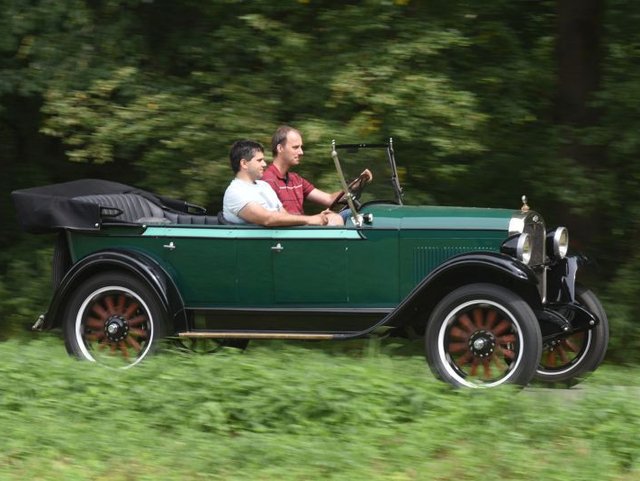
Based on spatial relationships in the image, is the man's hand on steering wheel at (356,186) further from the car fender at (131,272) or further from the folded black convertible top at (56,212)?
the folded black convertible top at (56,212)

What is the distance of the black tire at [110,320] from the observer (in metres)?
8.01

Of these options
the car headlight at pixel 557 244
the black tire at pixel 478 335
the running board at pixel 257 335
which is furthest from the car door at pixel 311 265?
the car headlight at pixel 557 244

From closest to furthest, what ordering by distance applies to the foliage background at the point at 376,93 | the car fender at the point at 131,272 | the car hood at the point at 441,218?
the car hood at the point at 441,218, the car fender at the point at 131,272, the foliage background at the point at 376,93

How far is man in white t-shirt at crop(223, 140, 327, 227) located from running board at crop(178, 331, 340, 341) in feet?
2.44

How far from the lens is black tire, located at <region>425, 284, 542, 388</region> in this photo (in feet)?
22.5

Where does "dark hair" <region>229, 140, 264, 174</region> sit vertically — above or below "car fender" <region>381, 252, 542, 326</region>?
above

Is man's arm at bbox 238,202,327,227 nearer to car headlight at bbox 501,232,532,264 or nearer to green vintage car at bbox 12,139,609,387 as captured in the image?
green vintage car at bbox 12,139,609,387

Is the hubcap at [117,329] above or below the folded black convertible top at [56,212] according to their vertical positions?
below

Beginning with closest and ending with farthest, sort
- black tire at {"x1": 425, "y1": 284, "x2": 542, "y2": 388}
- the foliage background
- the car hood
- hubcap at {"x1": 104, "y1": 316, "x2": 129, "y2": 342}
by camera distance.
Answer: black tire at {"x1": 425, "y1": 284, "x2": 542, "y2": 388} → the car hood → hubcap at {"x1": 104, "y1": 316, "x2": 129, "y2": 342} → the foliage background

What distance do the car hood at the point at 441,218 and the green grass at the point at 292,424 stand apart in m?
A: 0.94

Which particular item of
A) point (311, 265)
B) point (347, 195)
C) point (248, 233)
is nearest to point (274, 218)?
point (248, 233)

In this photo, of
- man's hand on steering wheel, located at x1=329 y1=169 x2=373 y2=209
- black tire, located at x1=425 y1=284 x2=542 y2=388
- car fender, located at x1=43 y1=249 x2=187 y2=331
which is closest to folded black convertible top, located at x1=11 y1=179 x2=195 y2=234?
car fender, located at x1=43 y1=249 x2=187 y2=331

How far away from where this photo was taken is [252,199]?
25.8 ft

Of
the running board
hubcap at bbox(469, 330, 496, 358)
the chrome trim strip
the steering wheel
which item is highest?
the steering wheel
